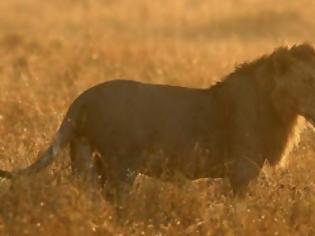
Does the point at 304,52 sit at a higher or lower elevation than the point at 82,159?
higher

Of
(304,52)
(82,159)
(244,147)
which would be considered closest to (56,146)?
(82,159)

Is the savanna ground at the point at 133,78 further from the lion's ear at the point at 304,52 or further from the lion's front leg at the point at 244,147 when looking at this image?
the lion's ear at the point at 304,52

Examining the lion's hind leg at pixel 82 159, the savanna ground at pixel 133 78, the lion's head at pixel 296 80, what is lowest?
the savanna ground at pixel 133 78

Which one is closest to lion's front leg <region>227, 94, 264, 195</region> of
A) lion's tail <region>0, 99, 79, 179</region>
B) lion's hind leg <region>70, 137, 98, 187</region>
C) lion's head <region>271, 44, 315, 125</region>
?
lion's head <region>271, 44, 315, 125</region>

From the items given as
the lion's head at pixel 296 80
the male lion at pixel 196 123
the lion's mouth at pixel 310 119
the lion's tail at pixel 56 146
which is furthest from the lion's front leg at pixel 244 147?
the lion's tail at pixel 56 146

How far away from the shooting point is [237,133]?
743cm

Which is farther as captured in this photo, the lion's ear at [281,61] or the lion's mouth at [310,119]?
the lion's ear at [281,61]

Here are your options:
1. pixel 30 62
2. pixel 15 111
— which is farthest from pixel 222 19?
pixel 15 111

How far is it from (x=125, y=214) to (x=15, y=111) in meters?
3.44

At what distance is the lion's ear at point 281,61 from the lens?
7.42m

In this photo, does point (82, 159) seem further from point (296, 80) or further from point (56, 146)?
point (296, 80)

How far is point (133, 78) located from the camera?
42.6 feet

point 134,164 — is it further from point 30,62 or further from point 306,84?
point 30,62

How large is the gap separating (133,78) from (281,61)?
564 cm
